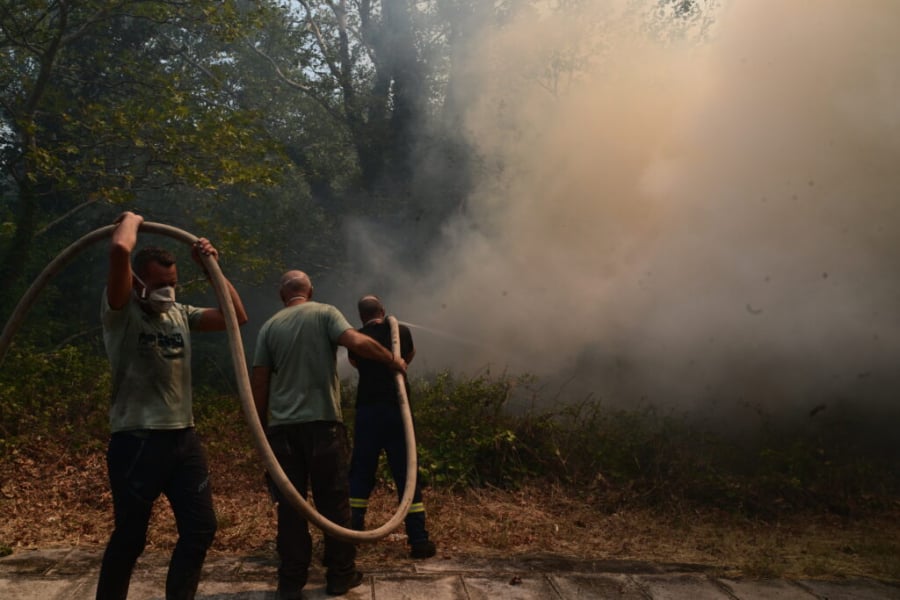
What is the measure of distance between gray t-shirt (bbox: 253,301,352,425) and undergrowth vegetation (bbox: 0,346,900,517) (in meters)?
2.82

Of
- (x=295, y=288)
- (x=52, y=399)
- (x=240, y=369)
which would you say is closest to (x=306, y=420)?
(x=295, y=288)

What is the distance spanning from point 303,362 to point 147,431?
1109 millimetres

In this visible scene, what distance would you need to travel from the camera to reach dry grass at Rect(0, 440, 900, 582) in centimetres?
554

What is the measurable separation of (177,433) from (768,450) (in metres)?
5.99

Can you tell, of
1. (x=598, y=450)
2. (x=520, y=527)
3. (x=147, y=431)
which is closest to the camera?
(x=147, y=431)

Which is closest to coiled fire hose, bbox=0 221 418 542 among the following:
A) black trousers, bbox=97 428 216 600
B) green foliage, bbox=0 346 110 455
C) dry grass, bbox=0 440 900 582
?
black trousers, bbox=97 428 216 600

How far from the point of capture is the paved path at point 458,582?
462 centimetres

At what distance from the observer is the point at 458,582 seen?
15.9 ft

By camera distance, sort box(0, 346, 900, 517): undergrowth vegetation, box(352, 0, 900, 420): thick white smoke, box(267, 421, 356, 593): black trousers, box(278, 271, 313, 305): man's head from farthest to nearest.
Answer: box(352, 0, 900, 420): thick white smoke, box(0, 346, 900, 517): undergrowth vegetation, box(278, 271, 313, 305): man's head, box(267, 421, 356, 593): black trousers

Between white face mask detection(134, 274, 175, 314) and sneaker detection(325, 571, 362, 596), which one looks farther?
sneaker detection(325, 571, 362, 596)

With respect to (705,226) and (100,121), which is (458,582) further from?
(100,121)

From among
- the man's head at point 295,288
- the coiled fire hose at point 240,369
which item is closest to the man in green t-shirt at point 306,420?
the man's head at point 295,288

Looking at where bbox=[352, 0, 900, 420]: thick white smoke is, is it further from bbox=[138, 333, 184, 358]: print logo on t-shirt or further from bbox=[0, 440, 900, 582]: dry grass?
bbox=[138, 333, 184, 358]: print logo on t-shirt

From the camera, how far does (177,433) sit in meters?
3.73
